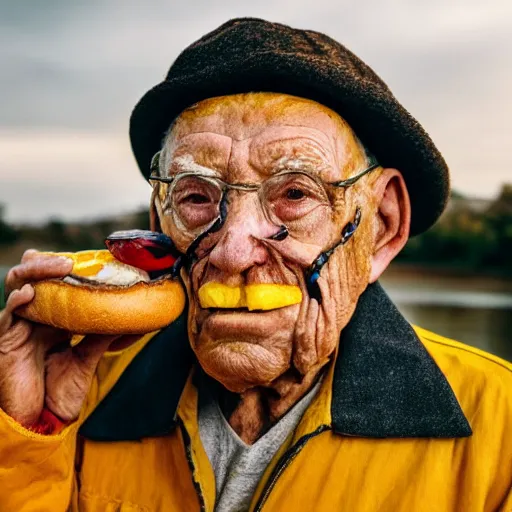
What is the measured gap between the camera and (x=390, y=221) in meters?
2.60

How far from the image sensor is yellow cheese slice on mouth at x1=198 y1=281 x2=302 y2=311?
2.25m

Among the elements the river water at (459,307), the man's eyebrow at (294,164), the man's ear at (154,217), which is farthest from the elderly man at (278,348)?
the river water at (459,307)

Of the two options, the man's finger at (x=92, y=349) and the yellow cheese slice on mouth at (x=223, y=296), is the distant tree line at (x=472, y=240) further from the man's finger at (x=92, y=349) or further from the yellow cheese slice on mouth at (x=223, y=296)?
the yellow cheese slice on mouth at (x=223, y=296)

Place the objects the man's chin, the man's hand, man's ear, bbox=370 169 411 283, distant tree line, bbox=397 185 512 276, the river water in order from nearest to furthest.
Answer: the man's chin → the man's hand → man's ear, bbox=370 169 411 283 → the river water → distant tree line, bbox=397 185 512 276

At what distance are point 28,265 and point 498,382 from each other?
181 centimetres

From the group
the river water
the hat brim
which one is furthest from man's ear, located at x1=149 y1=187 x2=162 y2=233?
the river water

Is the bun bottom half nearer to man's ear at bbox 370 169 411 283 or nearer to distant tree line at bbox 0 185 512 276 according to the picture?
man's ear at bbox 370 169 411 283

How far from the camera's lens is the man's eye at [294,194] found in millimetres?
2346

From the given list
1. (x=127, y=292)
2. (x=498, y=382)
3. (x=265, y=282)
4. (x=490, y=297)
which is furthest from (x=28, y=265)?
(x=490, y=297)

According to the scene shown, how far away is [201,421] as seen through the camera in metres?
2.62

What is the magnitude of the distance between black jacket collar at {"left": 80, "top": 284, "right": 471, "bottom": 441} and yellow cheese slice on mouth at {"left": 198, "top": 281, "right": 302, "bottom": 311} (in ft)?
1.31

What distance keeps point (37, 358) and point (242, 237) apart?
104 cm

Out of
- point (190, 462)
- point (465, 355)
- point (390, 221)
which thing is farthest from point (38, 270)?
point (465, 355)

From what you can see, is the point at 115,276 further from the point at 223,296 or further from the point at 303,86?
the point at 303,86
